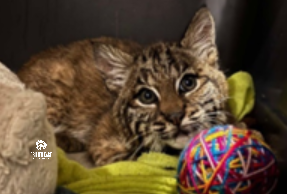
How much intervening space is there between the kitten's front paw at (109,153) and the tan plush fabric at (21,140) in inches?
21.7

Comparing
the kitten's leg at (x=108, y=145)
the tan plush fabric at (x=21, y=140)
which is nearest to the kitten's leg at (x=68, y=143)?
the kitten's leg at (x=108, y=145)

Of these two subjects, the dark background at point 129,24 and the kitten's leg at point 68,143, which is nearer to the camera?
the kitten's leg at point 68,143

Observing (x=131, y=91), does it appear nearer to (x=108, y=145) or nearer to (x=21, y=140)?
(x=108, y=145)

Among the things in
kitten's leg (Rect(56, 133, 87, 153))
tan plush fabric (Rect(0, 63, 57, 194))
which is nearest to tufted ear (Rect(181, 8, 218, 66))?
kitten's leg (Rect(56, 133, 87, 153))

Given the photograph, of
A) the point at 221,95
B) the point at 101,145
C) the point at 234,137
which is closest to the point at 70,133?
the point at 101,145

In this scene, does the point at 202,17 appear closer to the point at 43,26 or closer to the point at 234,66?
the point at 234,66

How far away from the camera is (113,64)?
1.61 m

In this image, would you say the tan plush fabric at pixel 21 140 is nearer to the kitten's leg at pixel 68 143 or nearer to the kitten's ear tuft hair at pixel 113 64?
the kitten's ear tuft hair at pixel 113 64

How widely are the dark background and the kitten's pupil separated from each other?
58cm

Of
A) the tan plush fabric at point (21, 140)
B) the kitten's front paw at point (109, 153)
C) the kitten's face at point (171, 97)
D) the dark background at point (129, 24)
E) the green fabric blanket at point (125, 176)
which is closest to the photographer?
the tan plush fabric at point (21, 140)

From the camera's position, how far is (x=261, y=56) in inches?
73.8

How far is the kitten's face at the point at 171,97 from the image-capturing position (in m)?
1.40

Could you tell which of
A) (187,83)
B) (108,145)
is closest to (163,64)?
(187,83)

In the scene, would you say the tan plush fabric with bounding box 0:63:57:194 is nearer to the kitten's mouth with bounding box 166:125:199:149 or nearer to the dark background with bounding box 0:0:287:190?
the kitten's mouth with bounding box 166:125:199:149
